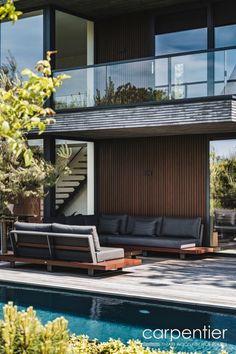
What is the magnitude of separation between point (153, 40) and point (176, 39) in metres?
0.70

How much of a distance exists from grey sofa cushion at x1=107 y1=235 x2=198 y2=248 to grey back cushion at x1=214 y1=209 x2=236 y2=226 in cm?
85

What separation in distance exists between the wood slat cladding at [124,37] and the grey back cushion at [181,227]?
4428 millimetres

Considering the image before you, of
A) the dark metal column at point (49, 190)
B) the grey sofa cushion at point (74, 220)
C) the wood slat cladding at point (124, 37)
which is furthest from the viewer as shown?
the wood slat cladding at point (124, 37)

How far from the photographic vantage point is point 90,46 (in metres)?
16.0

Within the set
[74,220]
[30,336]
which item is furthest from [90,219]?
[30,336]

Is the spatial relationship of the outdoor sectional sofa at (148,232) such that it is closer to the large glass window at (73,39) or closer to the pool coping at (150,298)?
the pool coping at (150,298)

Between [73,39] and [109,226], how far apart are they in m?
5.79

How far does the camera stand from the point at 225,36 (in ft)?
45.7

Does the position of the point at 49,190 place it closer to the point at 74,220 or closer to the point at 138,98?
the point at 74,220

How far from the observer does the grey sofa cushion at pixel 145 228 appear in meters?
14.5

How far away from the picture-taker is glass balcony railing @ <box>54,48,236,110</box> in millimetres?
12031

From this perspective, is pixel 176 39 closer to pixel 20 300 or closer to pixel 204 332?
pixel 20 300

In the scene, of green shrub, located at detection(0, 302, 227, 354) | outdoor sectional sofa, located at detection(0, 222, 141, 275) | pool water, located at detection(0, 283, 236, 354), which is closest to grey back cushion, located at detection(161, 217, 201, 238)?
outdoor sectional sofa, located at detection(0, 222, 141, 275)

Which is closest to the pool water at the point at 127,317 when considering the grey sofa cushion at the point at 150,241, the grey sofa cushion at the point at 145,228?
the grey sofa cushion at the point at 150,241
